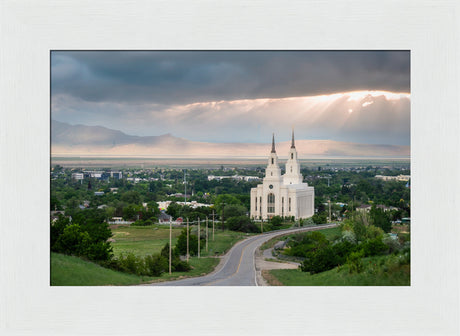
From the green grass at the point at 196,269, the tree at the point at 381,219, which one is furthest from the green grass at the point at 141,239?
the tree at the point at 381,219

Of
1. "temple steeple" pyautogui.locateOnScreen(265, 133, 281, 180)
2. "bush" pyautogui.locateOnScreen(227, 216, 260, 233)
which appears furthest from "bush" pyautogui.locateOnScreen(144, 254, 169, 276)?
"temple steeple" pyautogui.locateOnScreen(265, 133, 281, 180)

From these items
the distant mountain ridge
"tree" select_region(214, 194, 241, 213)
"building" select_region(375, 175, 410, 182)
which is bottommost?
"tree" select_region(214, 194, 241, 213)

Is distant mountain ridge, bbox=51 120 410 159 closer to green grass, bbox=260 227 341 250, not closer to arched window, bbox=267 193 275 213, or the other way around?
green grass, bbox=260 227 341 250

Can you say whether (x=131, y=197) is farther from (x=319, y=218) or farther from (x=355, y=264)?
(x=355, y=264)

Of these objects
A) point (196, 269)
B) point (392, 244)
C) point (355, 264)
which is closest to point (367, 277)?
point (355, 264)

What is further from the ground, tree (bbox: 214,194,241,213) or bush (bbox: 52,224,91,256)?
tree (bbox: 214,194,241,213)
